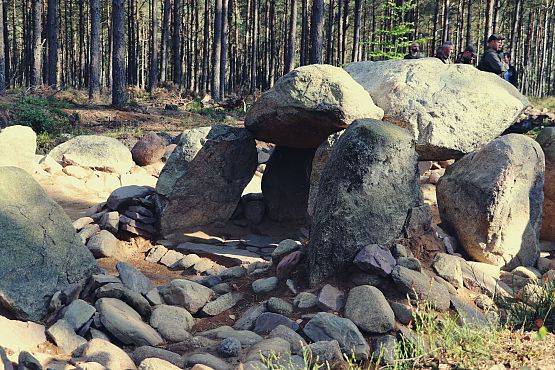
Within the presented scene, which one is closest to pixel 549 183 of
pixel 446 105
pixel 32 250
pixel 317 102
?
pixel 446 105

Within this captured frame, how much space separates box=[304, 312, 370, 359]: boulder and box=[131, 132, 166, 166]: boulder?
721cm

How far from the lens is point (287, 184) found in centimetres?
959

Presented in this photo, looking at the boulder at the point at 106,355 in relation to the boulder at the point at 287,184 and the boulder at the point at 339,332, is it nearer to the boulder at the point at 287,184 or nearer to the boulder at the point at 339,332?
the boulder at the point at 339,332

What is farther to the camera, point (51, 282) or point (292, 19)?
point (292, 19)

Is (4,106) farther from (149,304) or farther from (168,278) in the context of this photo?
(149,304)

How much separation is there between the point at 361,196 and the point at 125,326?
2261 millimetres

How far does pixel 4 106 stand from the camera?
13758 millimetres

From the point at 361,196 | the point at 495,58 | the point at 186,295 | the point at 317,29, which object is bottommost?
the point at 186,295

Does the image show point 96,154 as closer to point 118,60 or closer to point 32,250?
point 32,250

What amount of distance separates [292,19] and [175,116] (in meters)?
7.72

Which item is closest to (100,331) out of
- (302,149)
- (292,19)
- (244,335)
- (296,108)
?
(244,335)

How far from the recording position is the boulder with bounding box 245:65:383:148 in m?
7.38

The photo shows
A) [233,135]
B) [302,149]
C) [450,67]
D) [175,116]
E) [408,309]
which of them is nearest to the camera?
[408,309]

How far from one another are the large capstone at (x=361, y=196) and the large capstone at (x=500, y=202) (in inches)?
45.8
